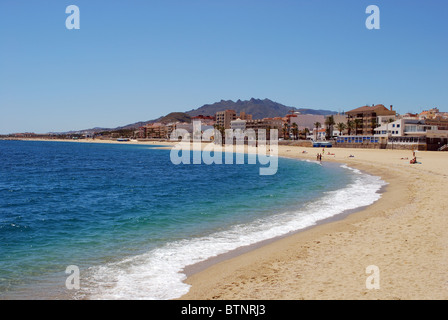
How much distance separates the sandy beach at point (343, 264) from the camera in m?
8.04

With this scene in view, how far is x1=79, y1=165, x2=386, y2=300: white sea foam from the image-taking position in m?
9.03

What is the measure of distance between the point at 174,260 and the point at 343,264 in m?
5.45

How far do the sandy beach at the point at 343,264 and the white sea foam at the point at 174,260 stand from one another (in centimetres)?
73

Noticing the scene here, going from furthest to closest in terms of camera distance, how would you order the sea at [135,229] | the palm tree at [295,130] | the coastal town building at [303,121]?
1. the coastal town building at [303,121]
2. the palm tree at [295,130]
3. the sea at [135,229]

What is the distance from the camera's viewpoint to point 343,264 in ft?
32.7

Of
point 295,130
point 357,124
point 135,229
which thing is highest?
point 357,124

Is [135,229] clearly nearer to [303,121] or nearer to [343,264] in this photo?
[343,264]

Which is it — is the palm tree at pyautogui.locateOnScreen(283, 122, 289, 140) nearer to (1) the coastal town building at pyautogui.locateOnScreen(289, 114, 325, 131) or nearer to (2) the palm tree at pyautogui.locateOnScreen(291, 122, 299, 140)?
(1) the coastal town building at pyautogui.locateOnScreen(289, 114, 325, 131)

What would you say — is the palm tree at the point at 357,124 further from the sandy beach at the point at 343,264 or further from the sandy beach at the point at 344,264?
the sandy beach at the point at 344,264

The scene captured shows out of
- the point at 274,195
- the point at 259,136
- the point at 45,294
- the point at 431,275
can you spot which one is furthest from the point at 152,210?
the point at 259,136

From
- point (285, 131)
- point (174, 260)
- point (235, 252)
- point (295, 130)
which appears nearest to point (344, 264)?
point (235, 252)

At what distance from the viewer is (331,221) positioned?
16547 millimetres

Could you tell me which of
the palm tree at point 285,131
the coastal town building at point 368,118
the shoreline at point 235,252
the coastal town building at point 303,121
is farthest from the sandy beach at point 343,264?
the coastal town building at point 303,121
